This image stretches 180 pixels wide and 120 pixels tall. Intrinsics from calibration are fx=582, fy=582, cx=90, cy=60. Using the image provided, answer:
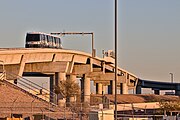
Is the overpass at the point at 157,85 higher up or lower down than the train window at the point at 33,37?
lower down

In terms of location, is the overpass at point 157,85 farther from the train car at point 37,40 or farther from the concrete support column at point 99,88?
the train car at point 37,40

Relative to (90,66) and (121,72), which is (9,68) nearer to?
(90,66)

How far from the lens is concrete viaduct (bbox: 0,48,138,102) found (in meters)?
80.2

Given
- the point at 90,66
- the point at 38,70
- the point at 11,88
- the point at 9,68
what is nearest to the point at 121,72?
the point at 90,66

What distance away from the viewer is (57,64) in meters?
98.8

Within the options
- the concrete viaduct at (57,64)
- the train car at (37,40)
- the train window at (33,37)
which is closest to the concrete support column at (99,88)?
the concrete viaduct at (57,64)

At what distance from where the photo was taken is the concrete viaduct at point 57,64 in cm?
8025

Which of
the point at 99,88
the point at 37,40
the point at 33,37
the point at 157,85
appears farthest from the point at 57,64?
the point at 157,85

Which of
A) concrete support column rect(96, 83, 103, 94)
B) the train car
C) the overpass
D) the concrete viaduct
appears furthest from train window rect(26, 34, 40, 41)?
the overpass

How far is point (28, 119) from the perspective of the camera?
44.7 m

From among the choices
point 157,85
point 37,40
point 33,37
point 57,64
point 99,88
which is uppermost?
point 33,37

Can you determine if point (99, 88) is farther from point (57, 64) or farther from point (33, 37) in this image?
point (33, 37)

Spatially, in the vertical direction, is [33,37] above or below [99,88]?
above

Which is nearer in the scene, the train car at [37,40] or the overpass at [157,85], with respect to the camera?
the train car at [37,40]
